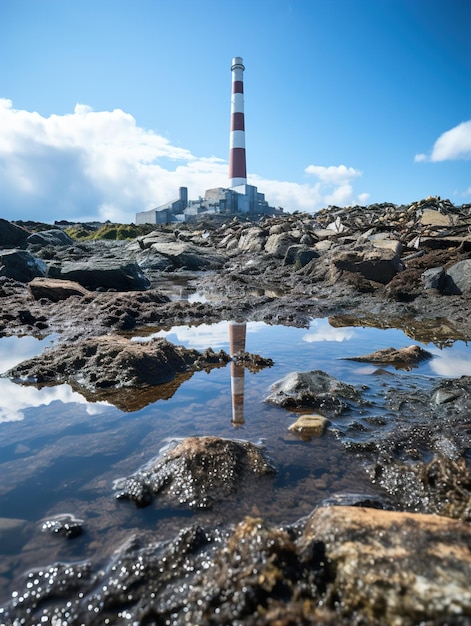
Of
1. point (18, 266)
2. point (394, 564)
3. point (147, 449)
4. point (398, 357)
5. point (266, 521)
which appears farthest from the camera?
point (18, 266)

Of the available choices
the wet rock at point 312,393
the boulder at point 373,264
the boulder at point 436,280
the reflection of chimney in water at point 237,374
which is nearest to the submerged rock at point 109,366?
the reflection of chimney in water at point 237,374

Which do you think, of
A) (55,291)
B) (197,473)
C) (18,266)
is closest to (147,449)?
(197,473)

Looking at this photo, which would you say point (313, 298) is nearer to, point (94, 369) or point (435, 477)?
point (94, 369)

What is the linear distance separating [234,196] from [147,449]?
5599 cm

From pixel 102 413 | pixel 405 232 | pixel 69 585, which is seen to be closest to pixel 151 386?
pixel 102 413

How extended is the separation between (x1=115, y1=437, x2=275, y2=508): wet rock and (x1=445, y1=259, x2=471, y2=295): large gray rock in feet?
27.9

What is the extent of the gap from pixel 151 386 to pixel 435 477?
3127mm

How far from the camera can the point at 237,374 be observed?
16.8ft

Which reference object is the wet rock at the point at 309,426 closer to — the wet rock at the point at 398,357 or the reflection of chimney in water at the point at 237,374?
the reflection of chimney in water at the point at 237,374

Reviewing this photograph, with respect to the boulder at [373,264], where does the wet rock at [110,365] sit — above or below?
below

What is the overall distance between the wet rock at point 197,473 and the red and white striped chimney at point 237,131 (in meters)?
58.4

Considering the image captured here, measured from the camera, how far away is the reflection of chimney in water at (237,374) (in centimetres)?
391

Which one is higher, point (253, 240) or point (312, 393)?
point (253, 240)

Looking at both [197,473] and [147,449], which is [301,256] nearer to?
[147,449]
